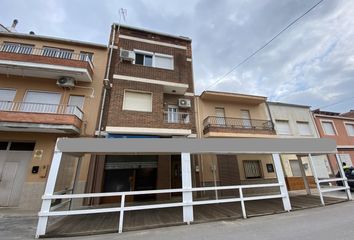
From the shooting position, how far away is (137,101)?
10.2 m

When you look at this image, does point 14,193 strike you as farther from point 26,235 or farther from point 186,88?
point 186,88

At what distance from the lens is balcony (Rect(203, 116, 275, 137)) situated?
37.3ft

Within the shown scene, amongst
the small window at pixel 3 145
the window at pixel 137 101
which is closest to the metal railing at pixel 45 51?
the window at pixel 137 101

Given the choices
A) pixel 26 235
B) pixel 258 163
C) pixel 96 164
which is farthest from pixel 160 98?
pixel 258 163

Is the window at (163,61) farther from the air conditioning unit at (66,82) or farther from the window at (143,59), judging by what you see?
the air conditioning unit at (66,82)

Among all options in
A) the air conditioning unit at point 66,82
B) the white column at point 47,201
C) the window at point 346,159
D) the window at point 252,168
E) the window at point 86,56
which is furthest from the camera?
the window at point 346,159

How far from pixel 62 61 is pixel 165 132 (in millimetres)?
7289

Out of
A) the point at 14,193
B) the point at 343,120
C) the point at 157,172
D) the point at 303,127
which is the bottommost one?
the point at 14,193

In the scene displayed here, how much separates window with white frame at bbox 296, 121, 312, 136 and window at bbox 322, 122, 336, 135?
2173 millimetres

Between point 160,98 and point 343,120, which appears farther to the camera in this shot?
point 343,120

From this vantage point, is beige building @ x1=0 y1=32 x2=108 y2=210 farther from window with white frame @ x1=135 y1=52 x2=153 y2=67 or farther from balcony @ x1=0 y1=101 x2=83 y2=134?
window with white frame @ x1=135 y1=52 x2=153 y2=67

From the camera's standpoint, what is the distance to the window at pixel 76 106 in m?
9.38

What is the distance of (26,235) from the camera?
186 inches

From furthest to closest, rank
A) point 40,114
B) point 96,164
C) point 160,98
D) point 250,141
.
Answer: point 160,98 → point 96,164 → point 40,114 → point 250,141
